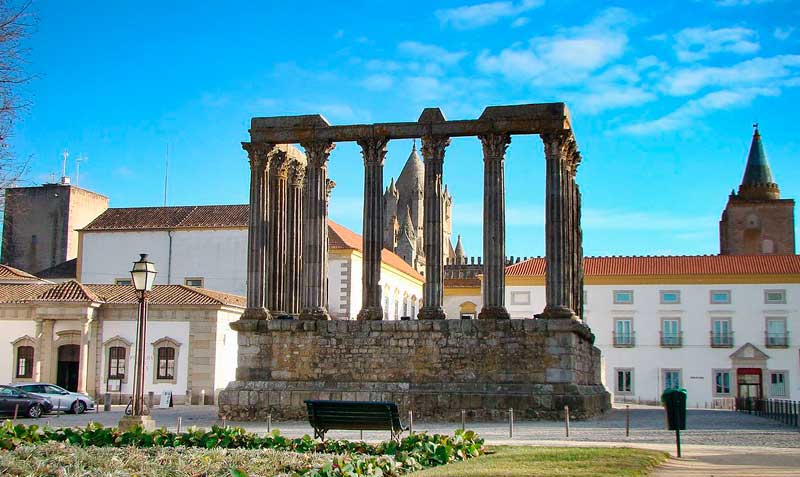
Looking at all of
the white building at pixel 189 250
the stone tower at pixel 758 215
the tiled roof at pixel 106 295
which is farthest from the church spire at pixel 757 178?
the tiled roof at pixel 106 295

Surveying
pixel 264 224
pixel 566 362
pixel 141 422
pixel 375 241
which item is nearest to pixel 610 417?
pixel 566 362

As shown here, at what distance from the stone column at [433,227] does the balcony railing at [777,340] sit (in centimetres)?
3609

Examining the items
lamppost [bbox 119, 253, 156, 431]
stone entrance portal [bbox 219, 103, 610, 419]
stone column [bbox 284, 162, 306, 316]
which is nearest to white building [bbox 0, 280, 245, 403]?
stone column [bbox 284, 162, 306, 316]

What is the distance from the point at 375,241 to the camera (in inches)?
1127

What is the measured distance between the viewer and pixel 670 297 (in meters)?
59.0

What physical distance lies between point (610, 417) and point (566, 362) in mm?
3595

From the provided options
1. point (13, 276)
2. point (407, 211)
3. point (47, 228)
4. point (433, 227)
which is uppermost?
point (407, 211)

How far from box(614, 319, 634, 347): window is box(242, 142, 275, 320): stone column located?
34.5 m

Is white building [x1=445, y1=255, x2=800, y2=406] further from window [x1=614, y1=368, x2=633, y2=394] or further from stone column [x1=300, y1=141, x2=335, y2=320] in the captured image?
stone column [x1=300, y1=141, x2=335, y2=320]

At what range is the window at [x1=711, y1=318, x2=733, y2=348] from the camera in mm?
57656

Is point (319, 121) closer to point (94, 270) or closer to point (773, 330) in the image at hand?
point (94, 270)

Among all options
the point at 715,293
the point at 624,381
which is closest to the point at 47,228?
the point at 624,381

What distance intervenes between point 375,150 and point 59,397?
13391 millimetres

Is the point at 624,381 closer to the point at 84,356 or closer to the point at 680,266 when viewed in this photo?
the point at 680,266
